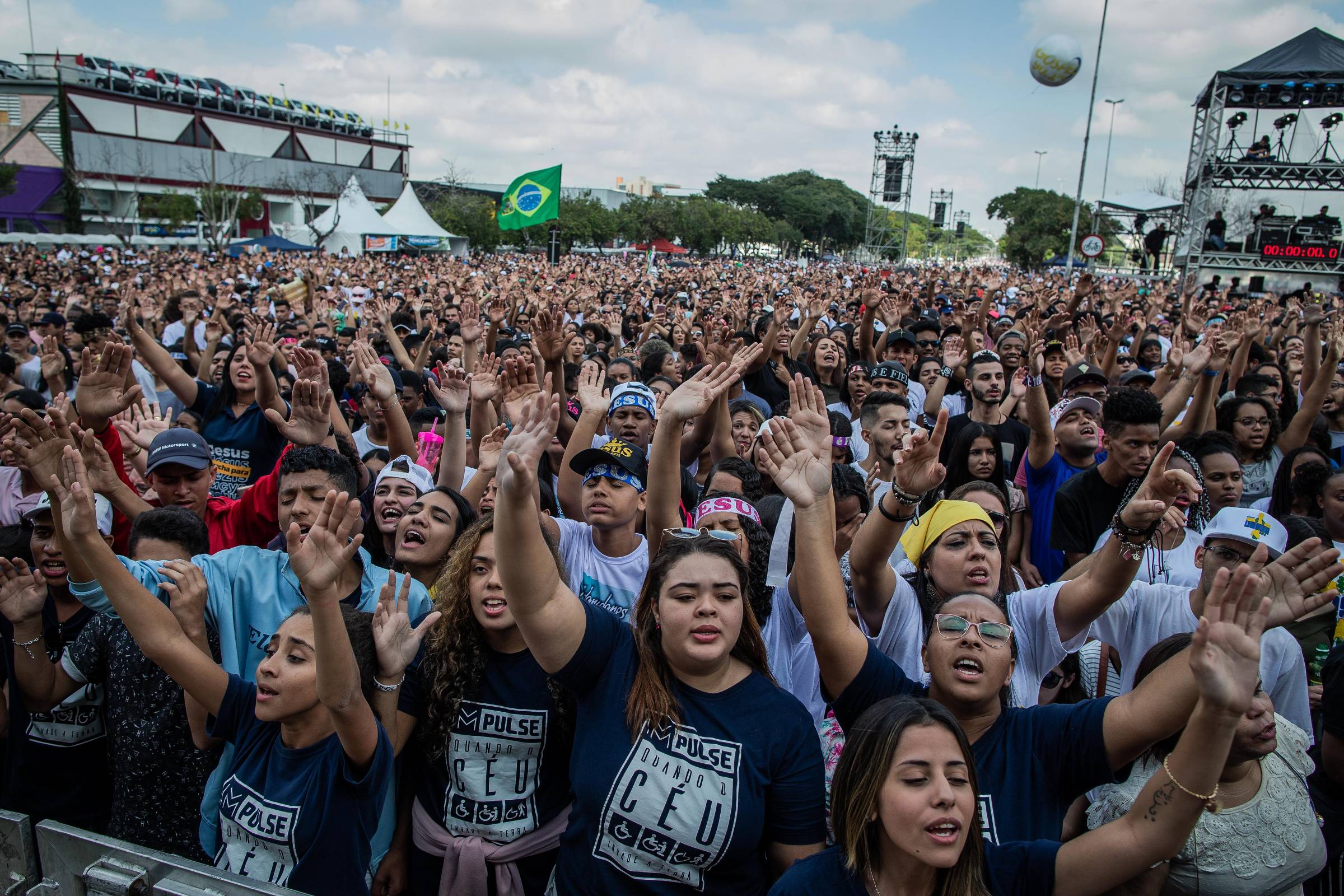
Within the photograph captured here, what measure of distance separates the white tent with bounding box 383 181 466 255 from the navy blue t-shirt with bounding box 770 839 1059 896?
4319 cm

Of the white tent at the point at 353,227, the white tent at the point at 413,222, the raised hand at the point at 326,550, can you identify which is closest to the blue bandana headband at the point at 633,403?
the raised hand at the point at 326,550

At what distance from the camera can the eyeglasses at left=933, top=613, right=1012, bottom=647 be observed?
2.12 meters

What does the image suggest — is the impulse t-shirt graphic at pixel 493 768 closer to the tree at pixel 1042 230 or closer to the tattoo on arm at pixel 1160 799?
the tattoo on arm at pixel 1160 799

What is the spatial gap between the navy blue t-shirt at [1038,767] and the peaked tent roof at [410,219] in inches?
1689

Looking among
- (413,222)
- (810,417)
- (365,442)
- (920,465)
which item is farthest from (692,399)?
(413,222)

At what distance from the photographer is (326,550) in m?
2.00

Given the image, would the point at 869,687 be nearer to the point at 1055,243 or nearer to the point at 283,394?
the point at 283,394

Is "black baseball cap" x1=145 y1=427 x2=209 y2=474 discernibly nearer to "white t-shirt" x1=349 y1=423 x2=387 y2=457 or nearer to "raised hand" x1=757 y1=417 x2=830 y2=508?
"white t-shirt" x1=349 y1=423 x2=387 y2=457

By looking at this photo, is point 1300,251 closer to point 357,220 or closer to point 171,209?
point 357,220

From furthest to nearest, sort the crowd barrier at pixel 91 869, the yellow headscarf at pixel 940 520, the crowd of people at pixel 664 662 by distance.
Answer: the yellow headscarf at pixel 940 520
the crowd of people at pixel 664 662
the crowd barrier at pixel 91 869

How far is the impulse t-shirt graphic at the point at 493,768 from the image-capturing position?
7.79ft

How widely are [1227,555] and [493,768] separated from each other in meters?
2.58

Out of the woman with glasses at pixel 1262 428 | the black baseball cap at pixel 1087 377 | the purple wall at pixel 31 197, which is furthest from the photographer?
the purple wall at pixel 31 197

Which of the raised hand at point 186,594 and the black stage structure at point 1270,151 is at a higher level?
the black stage structure at point 1270,151
